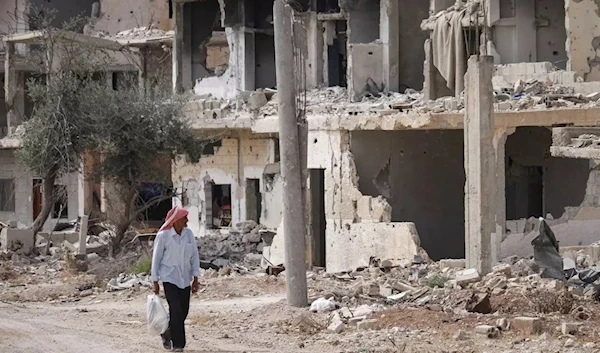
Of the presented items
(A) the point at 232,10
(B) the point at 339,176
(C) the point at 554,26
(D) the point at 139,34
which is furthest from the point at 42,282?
(D) the point at 139,34

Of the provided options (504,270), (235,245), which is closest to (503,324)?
(504,270)

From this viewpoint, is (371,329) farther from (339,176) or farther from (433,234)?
(433,234)

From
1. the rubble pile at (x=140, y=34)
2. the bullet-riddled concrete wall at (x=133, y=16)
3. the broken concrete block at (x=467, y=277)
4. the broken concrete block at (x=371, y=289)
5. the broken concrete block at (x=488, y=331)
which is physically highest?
the bullet-riddled concrete wall at (x=133, y=16)

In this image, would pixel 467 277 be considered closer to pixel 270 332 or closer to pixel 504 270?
pixel 504 270

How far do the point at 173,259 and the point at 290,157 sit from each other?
119 inches

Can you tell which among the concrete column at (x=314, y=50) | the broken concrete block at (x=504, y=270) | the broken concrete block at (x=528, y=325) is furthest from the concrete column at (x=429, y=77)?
the broken concrete block at (x=528, y=325)

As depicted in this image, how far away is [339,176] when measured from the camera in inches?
877

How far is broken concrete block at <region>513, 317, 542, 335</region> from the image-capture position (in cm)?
1091

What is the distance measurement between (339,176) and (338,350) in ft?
38.5

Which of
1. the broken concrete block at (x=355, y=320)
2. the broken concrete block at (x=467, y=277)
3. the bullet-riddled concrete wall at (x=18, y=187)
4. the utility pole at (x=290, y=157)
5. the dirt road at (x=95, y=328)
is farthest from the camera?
the bullet-riddled concrete wall at (x=18, y=187)

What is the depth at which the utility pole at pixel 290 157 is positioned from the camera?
12.9 m

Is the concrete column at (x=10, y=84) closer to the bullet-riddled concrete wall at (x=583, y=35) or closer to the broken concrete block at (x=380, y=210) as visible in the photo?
the broken concrete block at (x=380, y=210)

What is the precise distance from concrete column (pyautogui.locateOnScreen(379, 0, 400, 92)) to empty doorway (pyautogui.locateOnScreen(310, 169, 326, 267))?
6.16 m

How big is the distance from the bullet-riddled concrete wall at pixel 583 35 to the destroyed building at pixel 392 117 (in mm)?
28
